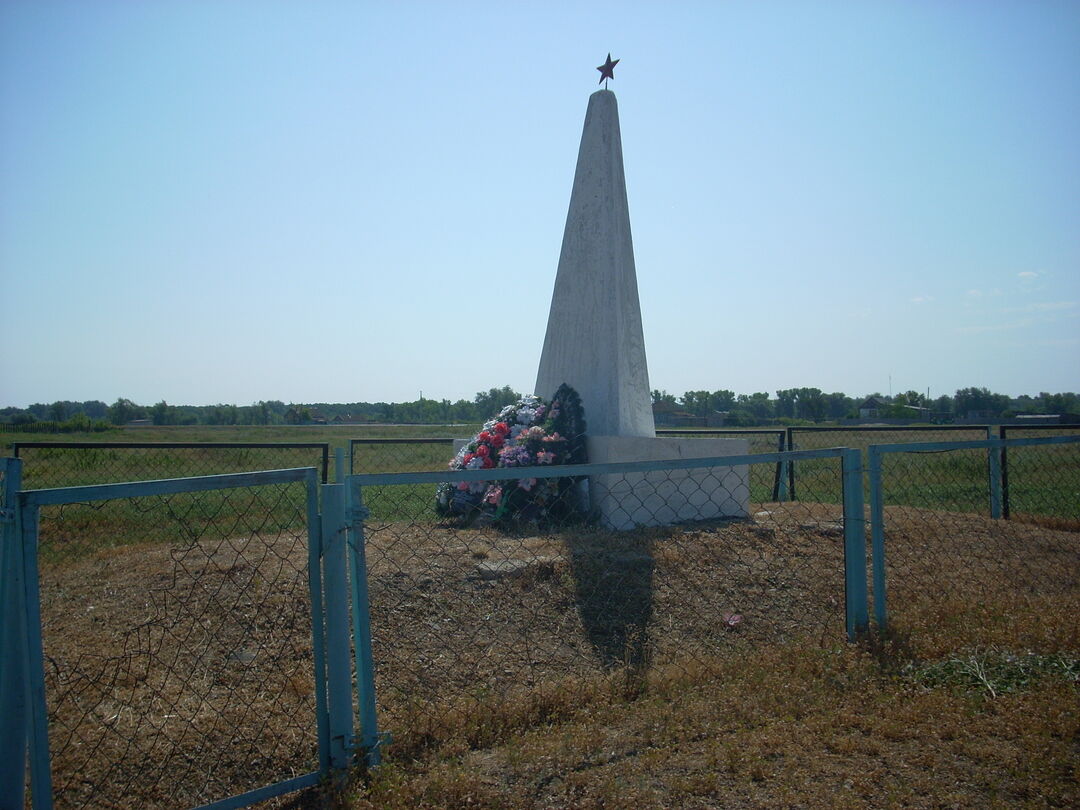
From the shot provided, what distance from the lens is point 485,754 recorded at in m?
2.75

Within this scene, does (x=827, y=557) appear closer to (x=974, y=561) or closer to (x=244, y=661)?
(x=974, y=561)

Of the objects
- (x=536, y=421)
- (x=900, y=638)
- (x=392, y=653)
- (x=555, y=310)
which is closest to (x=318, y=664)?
(x=392, y=653)

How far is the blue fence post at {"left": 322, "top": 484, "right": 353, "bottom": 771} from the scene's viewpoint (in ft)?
8.29

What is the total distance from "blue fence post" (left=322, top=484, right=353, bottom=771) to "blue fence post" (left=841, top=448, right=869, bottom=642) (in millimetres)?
2384

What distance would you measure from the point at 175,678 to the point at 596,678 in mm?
2078

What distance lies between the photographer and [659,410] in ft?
86.3

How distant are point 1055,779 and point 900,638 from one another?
125 centimetres

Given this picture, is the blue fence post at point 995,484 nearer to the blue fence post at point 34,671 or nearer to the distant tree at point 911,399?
the blue fence post at point 34,671

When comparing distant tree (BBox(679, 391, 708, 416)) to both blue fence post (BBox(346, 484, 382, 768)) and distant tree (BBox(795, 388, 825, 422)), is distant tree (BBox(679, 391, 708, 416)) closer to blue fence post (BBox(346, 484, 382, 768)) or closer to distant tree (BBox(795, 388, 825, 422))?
distant tree (BBox(795, 388, 825, 422))

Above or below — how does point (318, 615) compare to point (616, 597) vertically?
above

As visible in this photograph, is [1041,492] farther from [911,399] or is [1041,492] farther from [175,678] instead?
[911,399]

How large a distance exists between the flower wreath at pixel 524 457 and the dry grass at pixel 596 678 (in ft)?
3.50

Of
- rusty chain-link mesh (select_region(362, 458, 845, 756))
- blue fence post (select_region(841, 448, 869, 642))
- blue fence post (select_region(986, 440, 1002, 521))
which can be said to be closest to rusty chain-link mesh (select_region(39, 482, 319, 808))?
rusty chain-link mesh (select_region(362, 458, 845, 756))

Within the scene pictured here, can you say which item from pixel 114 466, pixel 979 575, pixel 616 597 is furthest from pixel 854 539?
Answer: pixel 114 466
